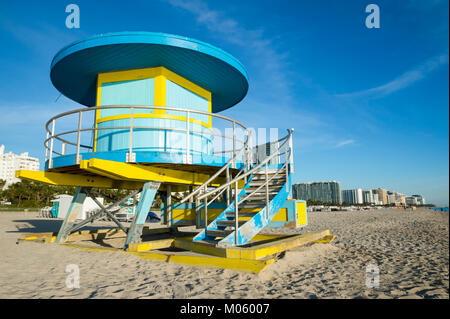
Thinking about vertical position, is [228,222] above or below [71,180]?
below

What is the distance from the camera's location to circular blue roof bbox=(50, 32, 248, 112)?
724 centimetres

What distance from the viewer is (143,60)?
26.0ft

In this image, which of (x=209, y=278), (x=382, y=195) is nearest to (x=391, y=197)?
(x=382, y=195)

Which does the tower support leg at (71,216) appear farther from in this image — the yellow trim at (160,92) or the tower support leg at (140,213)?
the yellow trim at (160,92)

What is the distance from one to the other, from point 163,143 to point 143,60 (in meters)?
2.35

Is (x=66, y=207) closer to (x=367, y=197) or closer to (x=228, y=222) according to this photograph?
(x=228, y=222)

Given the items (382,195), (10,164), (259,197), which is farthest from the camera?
(10,164)

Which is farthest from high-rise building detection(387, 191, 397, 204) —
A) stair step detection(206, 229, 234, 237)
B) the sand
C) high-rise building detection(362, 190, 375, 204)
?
stair step detection(206, 229, 234, 237)

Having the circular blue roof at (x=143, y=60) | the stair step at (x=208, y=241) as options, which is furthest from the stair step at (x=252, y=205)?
the circular blue roof at (x=143, y=60)

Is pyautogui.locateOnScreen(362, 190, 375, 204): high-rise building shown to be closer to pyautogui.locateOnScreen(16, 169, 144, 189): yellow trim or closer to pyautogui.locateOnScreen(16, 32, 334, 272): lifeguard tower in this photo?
pyautogui.locateOnScreen(16, 32, 334, 272): lifeguard tower

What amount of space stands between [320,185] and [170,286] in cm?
15366

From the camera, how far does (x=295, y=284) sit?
469cm

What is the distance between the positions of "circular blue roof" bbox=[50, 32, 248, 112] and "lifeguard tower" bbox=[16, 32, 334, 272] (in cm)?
3
